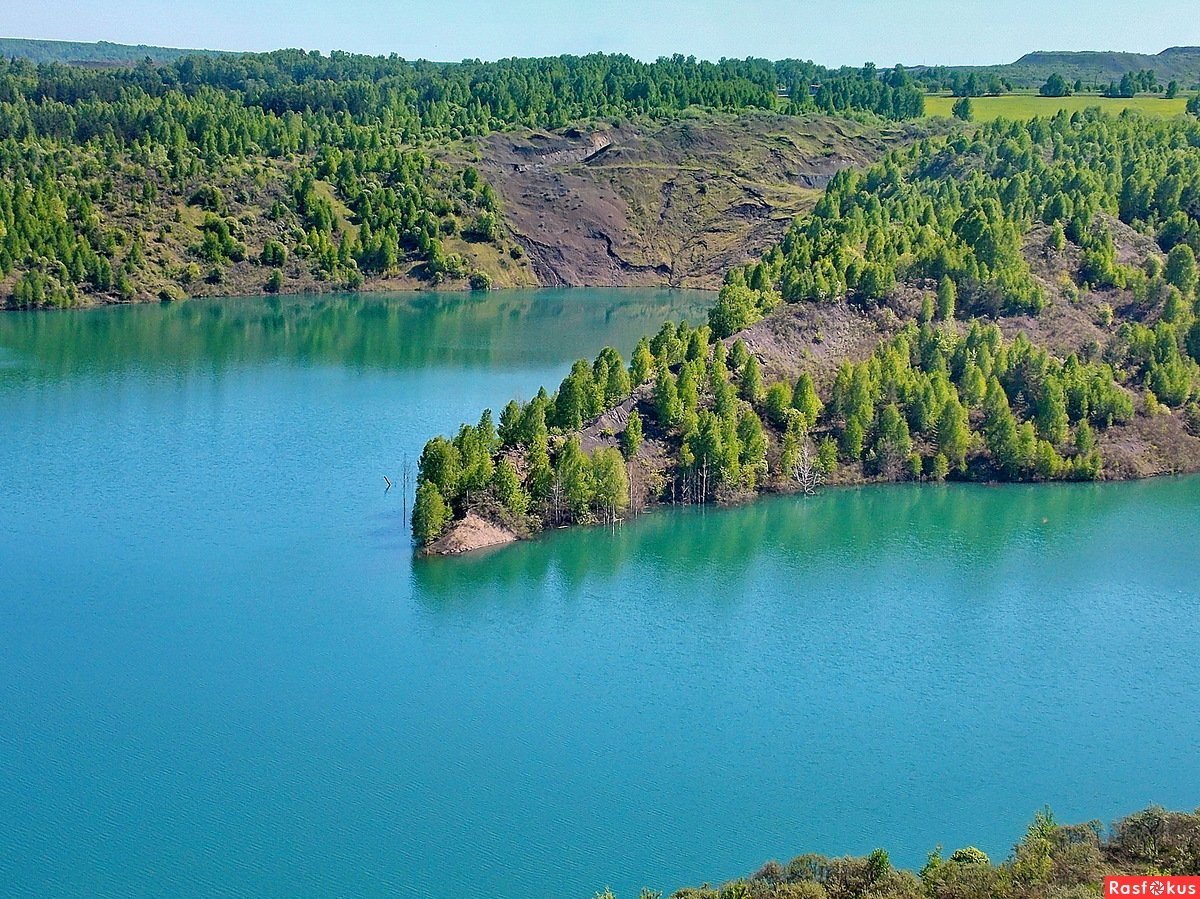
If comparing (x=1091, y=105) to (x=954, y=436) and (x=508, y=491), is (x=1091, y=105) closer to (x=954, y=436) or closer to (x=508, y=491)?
(x=954, y=436)

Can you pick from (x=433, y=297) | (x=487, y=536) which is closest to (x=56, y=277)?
(x=433, y=297)

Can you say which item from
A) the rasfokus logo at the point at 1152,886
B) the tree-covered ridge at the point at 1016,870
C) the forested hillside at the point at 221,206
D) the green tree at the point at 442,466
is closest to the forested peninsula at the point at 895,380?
the green tree at the point at 442,466

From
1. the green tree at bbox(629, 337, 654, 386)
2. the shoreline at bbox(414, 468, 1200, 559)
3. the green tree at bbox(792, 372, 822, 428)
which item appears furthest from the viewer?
the green tree at bbox(629, 337, 654, 386)

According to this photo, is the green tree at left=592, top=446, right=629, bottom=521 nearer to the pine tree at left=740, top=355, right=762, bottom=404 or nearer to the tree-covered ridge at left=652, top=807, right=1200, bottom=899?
the pine tree at left=740, top=355, right=762, bottom=404

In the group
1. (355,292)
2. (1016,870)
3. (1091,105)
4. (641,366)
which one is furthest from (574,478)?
(1091,105)

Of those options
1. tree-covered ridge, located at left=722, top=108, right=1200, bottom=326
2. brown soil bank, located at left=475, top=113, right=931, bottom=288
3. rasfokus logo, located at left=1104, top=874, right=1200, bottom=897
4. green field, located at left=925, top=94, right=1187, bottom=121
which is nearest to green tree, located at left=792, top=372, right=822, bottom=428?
tree-covered ridge, located at left=722, top=108, right=1200, bottom=326

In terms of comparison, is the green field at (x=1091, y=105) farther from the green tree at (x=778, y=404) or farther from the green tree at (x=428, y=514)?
the green tree at (x=428, y=514)
